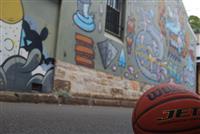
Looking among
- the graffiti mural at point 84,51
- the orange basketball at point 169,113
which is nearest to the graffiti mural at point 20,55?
the graffiti mural at point 84,51

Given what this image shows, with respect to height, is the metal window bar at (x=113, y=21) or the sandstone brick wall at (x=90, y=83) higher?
the metal window bar at (x=113, y=21)

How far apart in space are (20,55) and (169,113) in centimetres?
820

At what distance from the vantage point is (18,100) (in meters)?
9.81

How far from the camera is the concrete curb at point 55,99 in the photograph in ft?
31.8

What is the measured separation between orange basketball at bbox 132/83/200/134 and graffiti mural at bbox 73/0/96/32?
32.2 feet

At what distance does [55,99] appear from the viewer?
36.0ft

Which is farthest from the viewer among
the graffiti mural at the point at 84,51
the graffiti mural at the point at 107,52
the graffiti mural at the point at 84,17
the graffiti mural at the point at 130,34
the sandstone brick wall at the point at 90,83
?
the graffiti mural at the point at 130,34

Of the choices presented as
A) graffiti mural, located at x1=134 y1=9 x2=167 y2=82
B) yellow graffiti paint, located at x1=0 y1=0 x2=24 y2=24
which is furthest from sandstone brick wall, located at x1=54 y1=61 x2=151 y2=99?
yellow graffiti paint, located at x1=0 y1=0 x2=24 y2=24

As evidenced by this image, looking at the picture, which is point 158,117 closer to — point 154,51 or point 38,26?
point 38,26

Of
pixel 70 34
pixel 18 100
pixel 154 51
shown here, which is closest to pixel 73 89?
pixel 70 34

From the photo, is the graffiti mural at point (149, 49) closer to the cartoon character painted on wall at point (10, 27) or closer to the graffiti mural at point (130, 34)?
the graffiti mural at point (130, 34)

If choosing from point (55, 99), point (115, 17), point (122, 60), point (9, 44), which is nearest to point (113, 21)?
point (115, 17)

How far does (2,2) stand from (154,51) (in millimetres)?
9651

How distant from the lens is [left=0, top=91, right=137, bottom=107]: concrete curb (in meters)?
9.69
